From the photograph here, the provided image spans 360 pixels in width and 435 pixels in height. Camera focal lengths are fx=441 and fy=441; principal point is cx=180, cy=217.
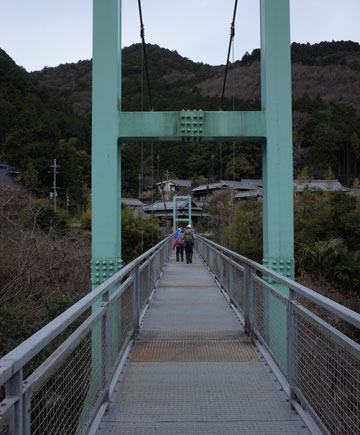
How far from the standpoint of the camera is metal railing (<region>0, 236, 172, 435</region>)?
1280 mm

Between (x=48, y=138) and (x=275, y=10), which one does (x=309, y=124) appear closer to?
(x=48, y=138)

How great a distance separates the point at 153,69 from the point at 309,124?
89.9 ft

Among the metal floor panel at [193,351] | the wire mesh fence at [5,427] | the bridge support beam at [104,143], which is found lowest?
the metal floor panel at [193,351]

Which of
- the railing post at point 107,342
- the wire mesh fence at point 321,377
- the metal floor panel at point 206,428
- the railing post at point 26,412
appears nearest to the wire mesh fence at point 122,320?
the railing post at point 107,342

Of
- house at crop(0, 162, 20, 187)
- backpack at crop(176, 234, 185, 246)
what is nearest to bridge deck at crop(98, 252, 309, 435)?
backpack at crop(176, 234, 185, 246)

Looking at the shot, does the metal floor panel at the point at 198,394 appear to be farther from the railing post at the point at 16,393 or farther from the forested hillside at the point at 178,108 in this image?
the forested hillside at the point at 178,108

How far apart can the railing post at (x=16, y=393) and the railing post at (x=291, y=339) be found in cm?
176

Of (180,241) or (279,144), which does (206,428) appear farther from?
(180,241)

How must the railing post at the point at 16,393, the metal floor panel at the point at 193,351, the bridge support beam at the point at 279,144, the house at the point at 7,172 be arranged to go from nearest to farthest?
1. the railing post at the point at 16,393
2. the metal floor panel at the point at 193,351
3. the bridge support beam at the point at 279,144
4. the house at the point at 7,172

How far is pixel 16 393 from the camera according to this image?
128 cm

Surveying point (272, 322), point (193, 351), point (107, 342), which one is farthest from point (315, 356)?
point (193, 351)

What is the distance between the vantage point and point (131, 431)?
2.38 meters

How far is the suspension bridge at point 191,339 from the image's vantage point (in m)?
2.00

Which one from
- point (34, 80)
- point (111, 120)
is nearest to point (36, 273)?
point (111, 120)
